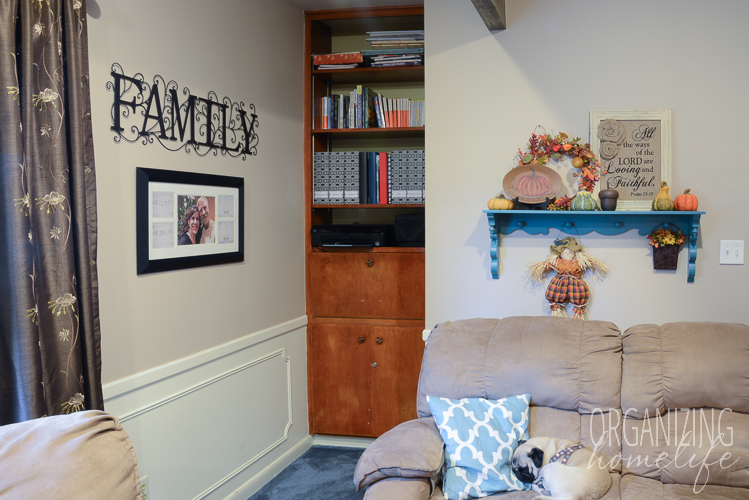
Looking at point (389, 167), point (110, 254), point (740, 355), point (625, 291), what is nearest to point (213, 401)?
point (110, 254)

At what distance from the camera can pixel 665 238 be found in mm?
2287

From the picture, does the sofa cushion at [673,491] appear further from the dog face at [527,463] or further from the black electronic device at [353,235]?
the black electronic device at [353,235]

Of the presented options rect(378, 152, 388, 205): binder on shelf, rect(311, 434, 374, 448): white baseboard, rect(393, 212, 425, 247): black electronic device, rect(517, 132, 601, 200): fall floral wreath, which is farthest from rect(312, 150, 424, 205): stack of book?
rect(311, 434, 374, 448): white baseboard

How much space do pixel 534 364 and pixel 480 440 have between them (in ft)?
1.12

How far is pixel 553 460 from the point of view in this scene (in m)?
1.76

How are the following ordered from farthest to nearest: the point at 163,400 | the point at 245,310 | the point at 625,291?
the point at 245,310 < the point at 625,291 < the point at 163,400

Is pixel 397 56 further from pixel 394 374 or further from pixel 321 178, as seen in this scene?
pixel 394 374

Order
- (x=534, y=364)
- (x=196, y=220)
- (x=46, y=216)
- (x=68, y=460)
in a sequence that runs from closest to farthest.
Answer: (x=68, y=460) → (x=46, y=216) → (x=534, y=364) → (x=196, y=220)

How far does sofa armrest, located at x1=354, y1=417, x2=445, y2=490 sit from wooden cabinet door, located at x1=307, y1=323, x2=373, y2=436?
1402 mm

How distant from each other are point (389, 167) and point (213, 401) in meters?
1.59

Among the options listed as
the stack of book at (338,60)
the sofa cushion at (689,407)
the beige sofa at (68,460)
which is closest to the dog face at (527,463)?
the sofa cushion at (689,407)

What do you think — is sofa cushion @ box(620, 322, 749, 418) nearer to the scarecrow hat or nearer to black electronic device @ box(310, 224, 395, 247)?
the scarecrow hat

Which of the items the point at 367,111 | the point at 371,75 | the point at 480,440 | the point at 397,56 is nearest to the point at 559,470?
the point at 480,440

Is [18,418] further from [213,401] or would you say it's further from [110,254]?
[213,401]
